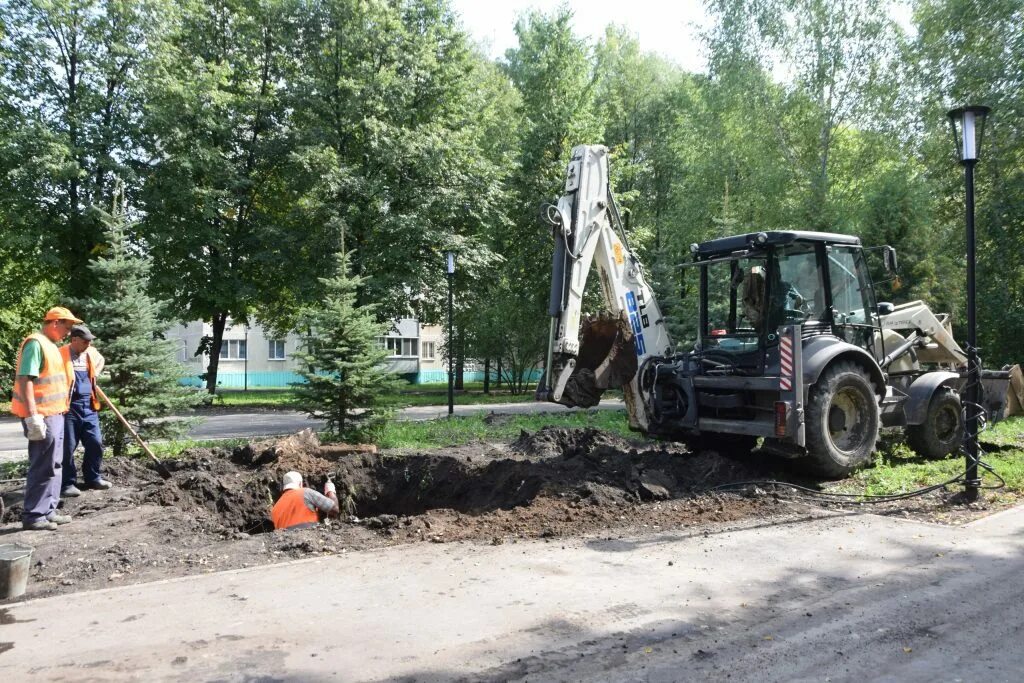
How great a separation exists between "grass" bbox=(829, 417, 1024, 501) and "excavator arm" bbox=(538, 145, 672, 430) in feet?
8.92

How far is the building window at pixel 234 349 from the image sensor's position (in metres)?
47.4

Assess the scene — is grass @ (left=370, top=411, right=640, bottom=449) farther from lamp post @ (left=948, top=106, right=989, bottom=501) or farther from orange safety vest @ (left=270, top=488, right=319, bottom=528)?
lamp post @ (left=948, top=106, right=989, bottom=501)

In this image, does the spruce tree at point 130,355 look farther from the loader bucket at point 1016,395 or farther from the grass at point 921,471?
the loader bucket at point 1016,395

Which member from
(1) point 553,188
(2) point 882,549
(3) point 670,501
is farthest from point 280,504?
(1) point 553,188

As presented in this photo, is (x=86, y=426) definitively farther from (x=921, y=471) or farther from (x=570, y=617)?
(x=921, y=471)

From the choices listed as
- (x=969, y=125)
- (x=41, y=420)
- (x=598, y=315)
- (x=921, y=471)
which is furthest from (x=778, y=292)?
(x=41, y=420)

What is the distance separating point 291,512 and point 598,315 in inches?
183

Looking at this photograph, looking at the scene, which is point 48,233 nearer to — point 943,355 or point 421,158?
point 421,158

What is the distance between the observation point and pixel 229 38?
2558 centimetres

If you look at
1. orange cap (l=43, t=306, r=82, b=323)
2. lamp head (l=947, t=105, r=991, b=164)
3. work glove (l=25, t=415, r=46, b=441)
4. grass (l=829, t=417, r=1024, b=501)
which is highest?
lamp head (l=947, t=105, r=991, b=164)

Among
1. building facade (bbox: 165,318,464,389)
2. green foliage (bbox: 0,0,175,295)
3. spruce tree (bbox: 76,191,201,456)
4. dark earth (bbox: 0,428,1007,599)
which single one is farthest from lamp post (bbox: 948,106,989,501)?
building facade (bbox: 165,318,464,389)

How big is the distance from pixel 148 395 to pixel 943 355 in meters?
11.9

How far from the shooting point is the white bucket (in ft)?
17.5

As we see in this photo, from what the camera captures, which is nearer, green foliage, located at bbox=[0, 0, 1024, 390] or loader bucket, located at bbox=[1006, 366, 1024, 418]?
loader bucket, located at bbox=[1006, 366, 1024, 418]
